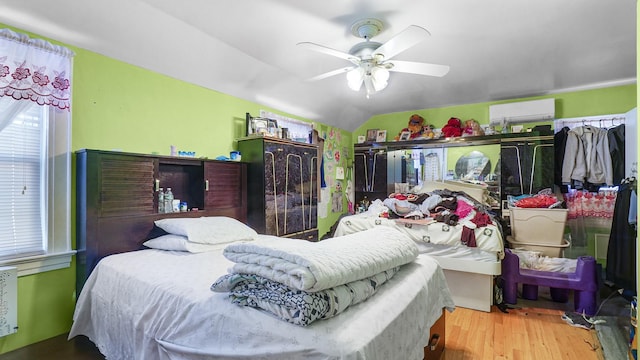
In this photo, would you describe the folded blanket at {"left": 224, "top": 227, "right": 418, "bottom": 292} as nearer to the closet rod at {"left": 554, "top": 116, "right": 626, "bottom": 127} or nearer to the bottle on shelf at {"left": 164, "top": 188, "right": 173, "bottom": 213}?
the bottle on shelf at {"left": 164, "top": 188, "right": 173, "bottom": 213}

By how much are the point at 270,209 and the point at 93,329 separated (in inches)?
68.3

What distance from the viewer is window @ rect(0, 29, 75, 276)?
1.94 metres

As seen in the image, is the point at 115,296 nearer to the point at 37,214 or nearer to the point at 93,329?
the point at 93,329

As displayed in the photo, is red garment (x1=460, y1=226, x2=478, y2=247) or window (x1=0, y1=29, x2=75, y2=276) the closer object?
window (x1=0, y1=29, x2=75, y2=276)

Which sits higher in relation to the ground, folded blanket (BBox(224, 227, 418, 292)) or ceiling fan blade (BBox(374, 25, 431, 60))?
ceiling fan blade (BBox(374, 25, 431, 60))

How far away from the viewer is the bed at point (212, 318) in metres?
0.99

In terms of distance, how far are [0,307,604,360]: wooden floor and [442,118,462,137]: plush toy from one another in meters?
2.55

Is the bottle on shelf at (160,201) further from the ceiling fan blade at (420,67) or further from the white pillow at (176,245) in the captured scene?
the ceiling fan blade at (420,67)

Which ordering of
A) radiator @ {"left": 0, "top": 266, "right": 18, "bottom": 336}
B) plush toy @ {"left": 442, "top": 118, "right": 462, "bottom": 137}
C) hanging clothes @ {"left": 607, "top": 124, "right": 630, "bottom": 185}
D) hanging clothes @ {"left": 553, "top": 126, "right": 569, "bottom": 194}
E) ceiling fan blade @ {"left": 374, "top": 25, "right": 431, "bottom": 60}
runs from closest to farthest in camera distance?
radiator @ {"left": 0, "top": 266, "right": 18, "bottom": 336} → ceiling fan blade @ {"left": 374, "top": 25, "right": 431, "bottom": 60} → hanging clothes @ {"left": 607, "top": 124, "right": 630, "bottom": 185} → hanging clothes @ {"left": 553, "top": 126, "right": 569, "bottom": 194} → plush toy @ {"left": 442, "top": 118, "right": 462, "bottom": 137}

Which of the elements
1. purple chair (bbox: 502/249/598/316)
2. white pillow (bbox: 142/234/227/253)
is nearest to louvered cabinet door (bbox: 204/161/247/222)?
white pillow (bbox: 142/234/227/253)

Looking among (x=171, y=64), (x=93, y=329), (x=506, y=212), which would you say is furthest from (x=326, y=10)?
(x=506, y=212)

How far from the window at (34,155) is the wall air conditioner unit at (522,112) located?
15.8 feet

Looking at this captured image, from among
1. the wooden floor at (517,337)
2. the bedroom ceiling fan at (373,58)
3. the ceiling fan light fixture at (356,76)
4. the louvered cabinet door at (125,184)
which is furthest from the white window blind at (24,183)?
the wooden floor at (517,337)

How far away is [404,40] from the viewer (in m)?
2.10
